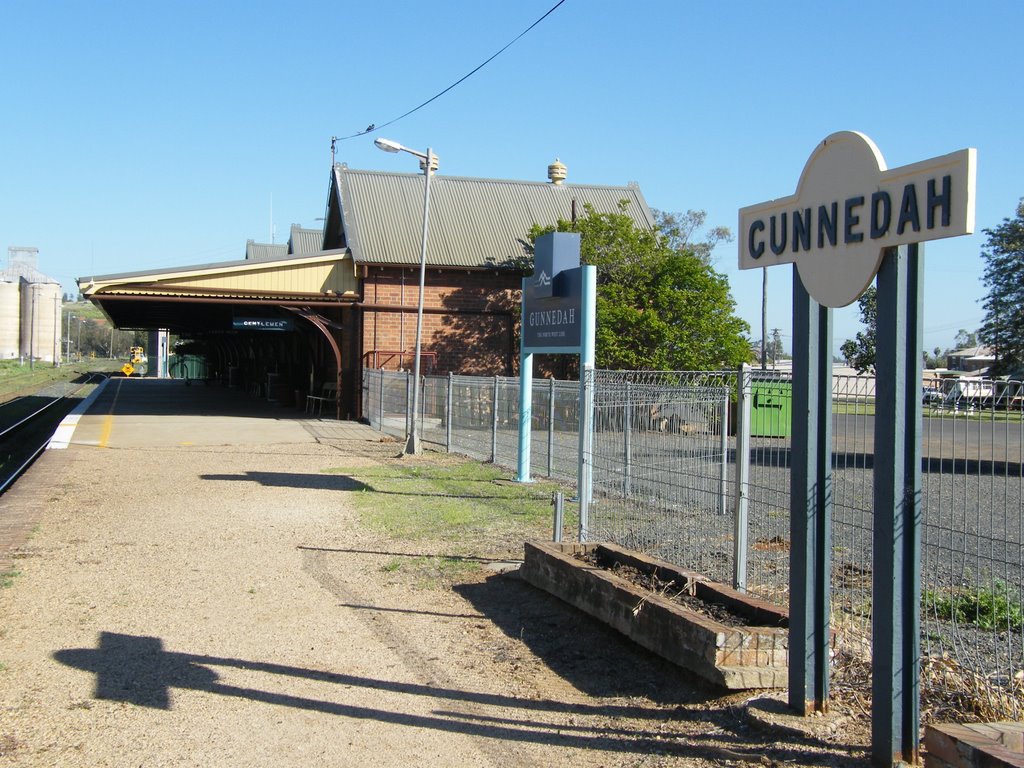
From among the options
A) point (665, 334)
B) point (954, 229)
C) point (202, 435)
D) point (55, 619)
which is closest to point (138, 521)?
point (55, 619)

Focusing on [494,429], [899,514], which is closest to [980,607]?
[899,514]

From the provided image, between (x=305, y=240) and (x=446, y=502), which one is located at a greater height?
(x=305, y=240)

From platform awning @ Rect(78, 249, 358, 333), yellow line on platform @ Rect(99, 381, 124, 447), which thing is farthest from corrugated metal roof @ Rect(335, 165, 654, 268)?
yellow line on platform @ Rect(99, 381, 124, 447)

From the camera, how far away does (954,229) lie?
3.77m

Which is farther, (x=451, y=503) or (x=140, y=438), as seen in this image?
(x=140, y=438)

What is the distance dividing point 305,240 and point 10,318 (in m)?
89.3

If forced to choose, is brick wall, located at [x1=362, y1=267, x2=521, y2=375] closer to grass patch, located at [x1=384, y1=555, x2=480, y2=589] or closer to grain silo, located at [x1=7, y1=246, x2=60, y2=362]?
grass patch, located at [x1=384, y1=555, x2=480, y2=589]

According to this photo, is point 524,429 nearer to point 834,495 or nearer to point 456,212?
point 834,495

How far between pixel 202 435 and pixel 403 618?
1601 cm

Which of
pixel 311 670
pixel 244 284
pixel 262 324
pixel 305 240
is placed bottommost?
pixel 311 670

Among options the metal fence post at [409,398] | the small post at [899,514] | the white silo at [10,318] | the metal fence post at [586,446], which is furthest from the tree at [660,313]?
the white silo at [10,318]

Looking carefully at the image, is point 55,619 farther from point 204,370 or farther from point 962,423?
point 204,370

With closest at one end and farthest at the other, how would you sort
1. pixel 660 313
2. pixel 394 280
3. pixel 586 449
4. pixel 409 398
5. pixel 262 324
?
pixel 586 449 → pixel 409 398 → pixel 660 313 → pixel 262 324 → pixel 394 280

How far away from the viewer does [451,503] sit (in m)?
12.3
